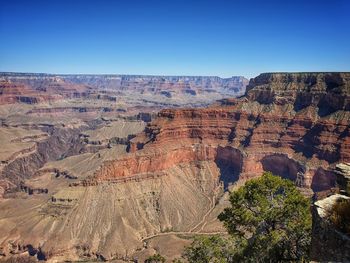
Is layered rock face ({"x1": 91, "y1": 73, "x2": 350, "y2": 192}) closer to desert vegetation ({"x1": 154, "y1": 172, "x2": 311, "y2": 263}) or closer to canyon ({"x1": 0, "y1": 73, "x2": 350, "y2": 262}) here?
canyon ({"x1": 0, "y1": 73, "x2": 350, "y2": 262})

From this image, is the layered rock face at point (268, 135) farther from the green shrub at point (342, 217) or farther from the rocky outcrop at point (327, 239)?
the green shrub at point (342, 217)

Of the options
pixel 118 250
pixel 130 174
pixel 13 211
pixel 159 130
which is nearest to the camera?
pixel 118 250

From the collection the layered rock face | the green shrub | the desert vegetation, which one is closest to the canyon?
the layered rock face

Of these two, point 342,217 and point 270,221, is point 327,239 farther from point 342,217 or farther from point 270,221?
point 270,221

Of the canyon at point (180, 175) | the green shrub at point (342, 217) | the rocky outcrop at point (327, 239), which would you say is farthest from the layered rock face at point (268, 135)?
the green shrub at point (342, 217)

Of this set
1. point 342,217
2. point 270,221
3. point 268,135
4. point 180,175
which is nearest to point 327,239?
point 342,217

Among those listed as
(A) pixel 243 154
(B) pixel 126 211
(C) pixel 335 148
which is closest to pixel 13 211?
(B) pixel 126 211

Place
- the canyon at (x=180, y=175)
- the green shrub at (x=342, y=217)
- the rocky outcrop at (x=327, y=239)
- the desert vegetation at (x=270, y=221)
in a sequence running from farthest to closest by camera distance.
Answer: the canyon at (x=180, y=175) < the desert vegetation at (x=270, y=221) < the green shrub at (x=342, y=217) < the rocky outcrop at (x=327, y=239)

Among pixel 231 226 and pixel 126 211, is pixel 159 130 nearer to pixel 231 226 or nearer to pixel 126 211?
pixel 126 211
